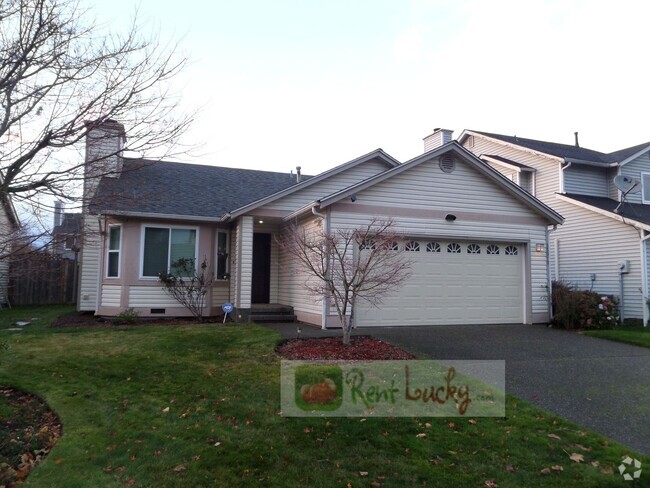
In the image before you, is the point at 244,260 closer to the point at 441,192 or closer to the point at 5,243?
the point at 441,192

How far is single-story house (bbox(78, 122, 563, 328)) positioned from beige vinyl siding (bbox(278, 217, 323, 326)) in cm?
5

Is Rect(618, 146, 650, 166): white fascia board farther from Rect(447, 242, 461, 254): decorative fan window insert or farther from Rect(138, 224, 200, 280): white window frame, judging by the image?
Rect(138, 224, 200, 280): white window frame

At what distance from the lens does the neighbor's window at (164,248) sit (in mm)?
13484

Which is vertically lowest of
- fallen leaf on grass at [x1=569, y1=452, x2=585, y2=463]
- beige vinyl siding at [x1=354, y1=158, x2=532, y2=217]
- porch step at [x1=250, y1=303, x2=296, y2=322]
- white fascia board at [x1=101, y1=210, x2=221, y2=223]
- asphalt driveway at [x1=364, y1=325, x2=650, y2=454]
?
fallen leaf on grass at [x1=569, y1=452, x2=585, y2=463]

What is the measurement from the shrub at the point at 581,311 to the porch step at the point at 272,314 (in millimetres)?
7196

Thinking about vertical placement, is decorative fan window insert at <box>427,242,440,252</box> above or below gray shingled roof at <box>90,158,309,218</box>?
below

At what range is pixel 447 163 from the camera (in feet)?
41.3

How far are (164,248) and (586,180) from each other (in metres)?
15.9

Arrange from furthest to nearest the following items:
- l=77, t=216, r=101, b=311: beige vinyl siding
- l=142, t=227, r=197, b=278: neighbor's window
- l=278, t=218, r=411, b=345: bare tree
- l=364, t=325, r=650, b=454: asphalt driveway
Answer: l=77, t=216, r=101, b=311: beige vinyl siding
l=142, t=227, r=197, b=278: neighbor's window
l=278, t=218, r=411, b=345: bare tree
l=364, t=325, r=650, b=454: asphalt driveway

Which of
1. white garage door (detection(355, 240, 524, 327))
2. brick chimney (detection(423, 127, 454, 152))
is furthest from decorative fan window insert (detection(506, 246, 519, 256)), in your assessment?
brick chimney (detection(423, 127, 454, 152))

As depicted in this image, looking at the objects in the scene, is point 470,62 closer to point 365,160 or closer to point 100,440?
point 365,160

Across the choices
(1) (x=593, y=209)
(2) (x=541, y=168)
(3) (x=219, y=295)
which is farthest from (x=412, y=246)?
(2) (x=541, y=168)

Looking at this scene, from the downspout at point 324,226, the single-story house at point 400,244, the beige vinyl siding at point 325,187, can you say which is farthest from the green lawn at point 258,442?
the beige vinyl siding at point 325,187

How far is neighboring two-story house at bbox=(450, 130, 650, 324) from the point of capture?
50.4 feet
